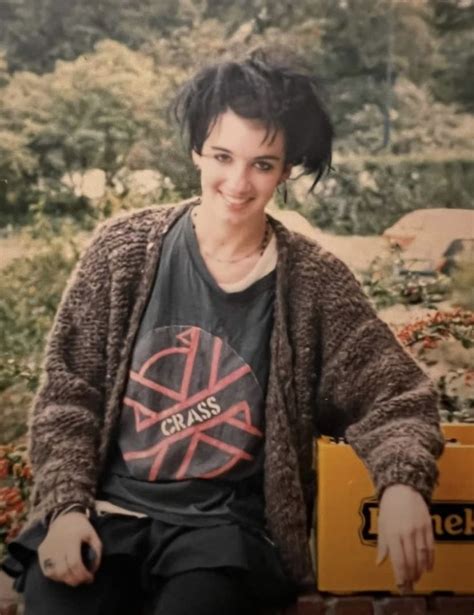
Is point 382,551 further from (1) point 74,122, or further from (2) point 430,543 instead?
(1) point 74,122

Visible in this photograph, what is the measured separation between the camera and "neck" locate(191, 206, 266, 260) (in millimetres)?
1742

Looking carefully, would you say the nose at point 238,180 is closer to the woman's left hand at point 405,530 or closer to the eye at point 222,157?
the eye at point 222,157

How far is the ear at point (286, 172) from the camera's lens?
5.72 feet

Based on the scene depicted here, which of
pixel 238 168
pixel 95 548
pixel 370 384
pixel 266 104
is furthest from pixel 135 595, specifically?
pixel 266 104

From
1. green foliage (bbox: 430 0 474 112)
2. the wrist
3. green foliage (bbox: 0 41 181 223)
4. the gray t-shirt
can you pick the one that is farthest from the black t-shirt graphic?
green foliage (bbox: 430 0 474 112)

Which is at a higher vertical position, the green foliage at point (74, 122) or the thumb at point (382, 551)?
the green foliage at point (74, 122)

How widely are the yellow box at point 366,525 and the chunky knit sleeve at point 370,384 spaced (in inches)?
2.3

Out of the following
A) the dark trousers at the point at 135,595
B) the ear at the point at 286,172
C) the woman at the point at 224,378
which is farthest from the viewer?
the ear at the point at 286,172

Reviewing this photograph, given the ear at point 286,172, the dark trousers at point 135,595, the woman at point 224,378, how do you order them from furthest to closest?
1. the ear at point 286,172
2. the woman at point 224,378
3. the dark trousers at point 135,595

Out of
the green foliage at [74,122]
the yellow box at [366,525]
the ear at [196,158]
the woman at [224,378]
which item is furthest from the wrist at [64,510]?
the ear at [196,158]

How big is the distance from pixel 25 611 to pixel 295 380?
620mm

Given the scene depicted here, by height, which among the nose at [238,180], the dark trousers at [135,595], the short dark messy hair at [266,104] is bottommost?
the dark trousers at [135,595]

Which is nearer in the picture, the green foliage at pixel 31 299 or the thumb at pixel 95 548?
the thumb at pixel 95 548

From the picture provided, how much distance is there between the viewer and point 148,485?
66.2 inches
